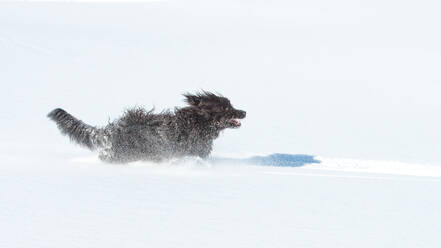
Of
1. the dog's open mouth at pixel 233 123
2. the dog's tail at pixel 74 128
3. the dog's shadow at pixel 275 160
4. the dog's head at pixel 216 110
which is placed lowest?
the dog's shadow at pixel 275 160

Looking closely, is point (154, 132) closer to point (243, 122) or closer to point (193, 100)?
point (193, 100)

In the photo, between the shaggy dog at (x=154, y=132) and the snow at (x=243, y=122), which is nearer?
the snow at (x=243, y=122)

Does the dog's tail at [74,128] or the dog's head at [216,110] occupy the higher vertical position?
the dog's head at [216,110]

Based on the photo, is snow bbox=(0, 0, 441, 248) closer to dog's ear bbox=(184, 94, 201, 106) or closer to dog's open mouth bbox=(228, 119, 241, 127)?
dog's open mouth bbox=(228, 119, 241, 127)

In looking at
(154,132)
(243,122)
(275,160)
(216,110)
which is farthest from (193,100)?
(243,122)

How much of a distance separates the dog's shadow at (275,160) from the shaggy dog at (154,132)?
0.53 m

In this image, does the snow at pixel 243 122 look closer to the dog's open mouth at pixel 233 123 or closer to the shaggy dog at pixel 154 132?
the shaggy dog at pixel 154 132

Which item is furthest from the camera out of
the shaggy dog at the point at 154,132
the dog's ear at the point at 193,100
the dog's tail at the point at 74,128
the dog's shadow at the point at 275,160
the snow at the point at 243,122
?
the dog's shadow at the point at 275,160

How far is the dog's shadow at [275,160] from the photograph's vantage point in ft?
29.0

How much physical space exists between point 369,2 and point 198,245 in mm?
23432

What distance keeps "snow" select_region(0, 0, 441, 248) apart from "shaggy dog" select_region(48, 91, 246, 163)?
0.21m

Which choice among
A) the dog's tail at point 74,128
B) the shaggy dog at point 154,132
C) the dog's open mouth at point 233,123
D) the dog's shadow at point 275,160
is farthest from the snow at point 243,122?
the dog's open mouth at point 233,123

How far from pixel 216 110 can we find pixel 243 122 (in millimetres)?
3025

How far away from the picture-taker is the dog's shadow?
29.0 feet
